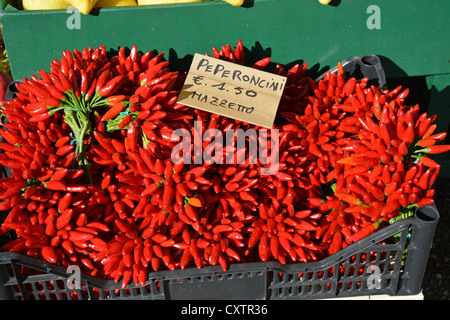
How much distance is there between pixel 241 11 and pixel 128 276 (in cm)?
107

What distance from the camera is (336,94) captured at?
1.67 metres

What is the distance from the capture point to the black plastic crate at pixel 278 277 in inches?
52.9

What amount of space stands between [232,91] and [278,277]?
0.62 metres

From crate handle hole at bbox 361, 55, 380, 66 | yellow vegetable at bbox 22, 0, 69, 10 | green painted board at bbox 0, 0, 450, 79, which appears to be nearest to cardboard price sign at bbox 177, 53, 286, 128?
green painted board at bbox 0, 0, 450, 79

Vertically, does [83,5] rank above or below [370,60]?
above

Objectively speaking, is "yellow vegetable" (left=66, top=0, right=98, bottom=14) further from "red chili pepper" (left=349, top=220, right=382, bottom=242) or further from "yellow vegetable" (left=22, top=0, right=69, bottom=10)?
"red chili pepper" (left=349, top=220, right=382, bottom=242)

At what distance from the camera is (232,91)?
156cm

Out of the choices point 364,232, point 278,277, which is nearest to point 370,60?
point 364,232

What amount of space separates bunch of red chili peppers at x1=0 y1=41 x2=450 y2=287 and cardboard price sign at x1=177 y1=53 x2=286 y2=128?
2.0 inches

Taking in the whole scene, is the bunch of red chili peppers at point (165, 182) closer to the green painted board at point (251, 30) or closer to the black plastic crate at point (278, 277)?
the black plastic crate at point (278, 277)

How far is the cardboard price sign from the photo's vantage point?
1.48 metres

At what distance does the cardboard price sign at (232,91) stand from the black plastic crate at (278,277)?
18.1 inches

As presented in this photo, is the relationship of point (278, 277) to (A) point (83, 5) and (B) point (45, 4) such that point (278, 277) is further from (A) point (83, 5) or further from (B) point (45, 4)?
(B) point (45, 4)

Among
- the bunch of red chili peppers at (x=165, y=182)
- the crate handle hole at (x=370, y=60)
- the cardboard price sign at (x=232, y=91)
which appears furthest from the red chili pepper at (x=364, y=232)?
the crate handle hole at (x=370, y=60)
